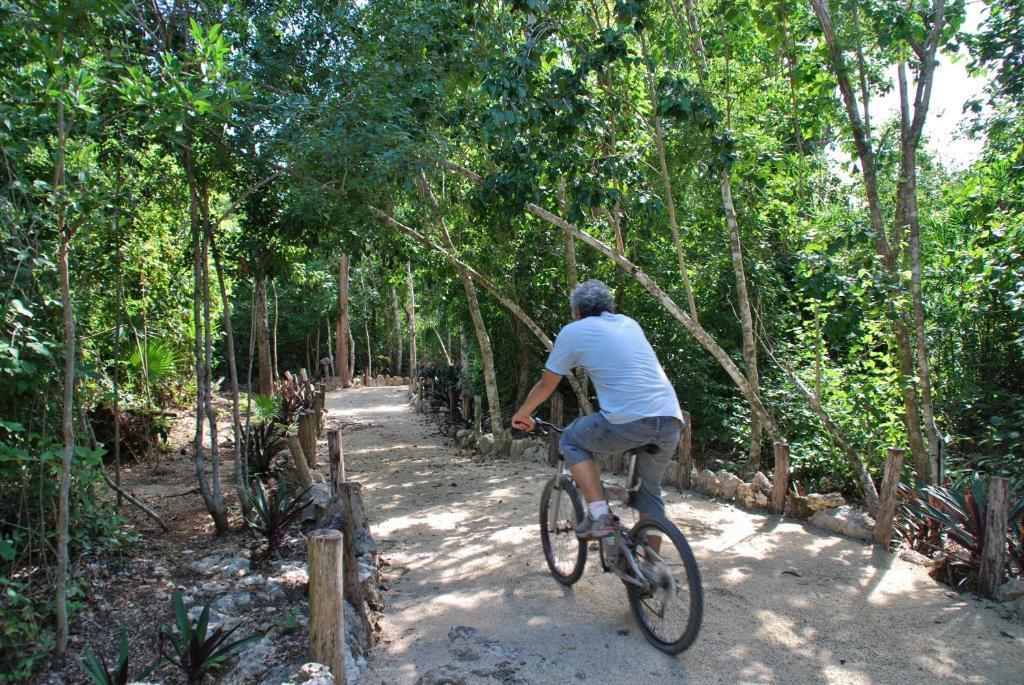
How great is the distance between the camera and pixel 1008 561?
13.8 ft

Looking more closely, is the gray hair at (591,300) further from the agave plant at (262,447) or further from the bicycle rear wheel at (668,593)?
the agave plant at (262,447)

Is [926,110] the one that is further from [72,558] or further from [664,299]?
[72,558]

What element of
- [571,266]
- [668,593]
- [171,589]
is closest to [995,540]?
[668,593]

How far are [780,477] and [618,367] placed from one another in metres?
3.00

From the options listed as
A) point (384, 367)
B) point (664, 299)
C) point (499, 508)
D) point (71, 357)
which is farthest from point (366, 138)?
point (384, 367)

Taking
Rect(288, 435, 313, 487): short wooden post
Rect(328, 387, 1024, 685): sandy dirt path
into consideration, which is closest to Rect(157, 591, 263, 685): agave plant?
Rect(328, 387, 1024, 685): sandy dirt path

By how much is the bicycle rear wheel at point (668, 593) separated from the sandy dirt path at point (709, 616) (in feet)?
0.35

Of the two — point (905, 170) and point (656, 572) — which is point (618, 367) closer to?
point (656, 572)

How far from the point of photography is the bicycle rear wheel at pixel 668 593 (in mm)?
3213

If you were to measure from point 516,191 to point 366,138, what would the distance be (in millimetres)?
1409

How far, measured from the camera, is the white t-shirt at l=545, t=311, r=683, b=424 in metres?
3.49

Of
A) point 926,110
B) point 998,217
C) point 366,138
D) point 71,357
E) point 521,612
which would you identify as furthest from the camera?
point 998,217

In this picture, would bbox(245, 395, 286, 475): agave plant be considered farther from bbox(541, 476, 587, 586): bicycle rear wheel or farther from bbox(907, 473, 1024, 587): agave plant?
bbox(907, 473, 1024, 587): agave plant

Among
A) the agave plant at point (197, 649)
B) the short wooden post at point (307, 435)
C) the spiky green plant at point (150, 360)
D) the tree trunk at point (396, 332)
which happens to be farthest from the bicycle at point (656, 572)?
the tree trunk at point (396, 332)
